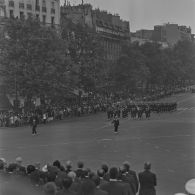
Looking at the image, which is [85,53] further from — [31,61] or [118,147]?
[118,147]

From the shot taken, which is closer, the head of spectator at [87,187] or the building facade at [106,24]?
the head of spectator at [87,187]

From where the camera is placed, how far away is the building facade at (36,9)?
83.9 meters

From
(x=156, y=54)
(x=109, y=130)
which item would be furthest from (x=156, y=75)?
(x=109, y=130)

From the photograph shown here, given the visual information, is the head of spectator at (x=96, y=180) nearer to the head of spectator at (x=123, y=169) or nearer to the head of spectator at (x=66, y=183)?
the head of spectator at (x=66, y=183)

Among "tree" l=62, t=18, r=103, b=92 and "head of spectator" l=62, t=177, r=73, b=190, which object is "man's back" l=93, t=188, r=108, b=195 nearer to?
"head of spectator" l=62, t=177, r=73, b=190

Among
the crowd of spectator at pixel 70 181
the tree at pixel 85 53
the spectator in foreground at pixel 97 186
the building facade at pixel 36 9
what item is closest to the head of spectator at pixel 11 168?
the crowd of spectator at pixel 70 181

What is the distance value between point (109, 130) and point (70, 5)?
8103 centimetres

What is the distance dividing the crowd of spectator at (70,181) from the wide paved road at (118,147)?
16.2 feet

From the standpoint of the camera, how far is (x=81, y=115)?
6469 cm

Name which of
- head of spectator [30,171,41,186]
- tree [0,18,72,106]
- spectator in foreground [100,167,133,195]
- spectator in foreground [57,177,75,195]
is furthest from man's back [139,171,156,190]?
tree [0,18,72,106]

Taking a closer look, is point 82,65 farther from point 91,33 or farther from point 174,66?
point 174,66

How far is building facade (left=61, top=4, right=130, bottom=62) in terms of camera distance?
362ft

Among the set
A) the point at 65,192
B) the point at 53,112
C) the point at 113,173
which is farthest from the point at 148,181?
the point at 53,112

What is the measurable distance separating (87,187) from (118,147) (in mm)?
20832
